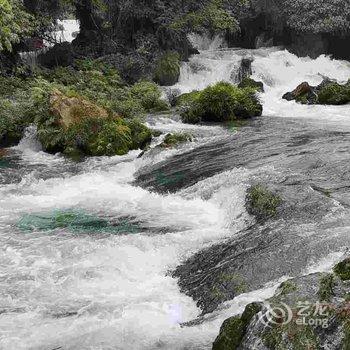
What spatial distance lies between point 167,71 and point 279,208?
63.6ft

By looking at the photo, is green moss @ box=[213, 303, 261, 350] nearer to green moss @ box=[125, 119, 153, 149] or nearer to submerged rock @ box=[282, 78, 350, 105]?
green moss @ box=[125, 119, 153, 149]

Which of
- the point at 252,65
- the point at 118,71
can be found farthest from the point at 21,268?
the point at 252,65

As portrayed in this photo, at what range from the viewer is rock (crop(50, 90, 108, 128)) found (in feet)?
50.9

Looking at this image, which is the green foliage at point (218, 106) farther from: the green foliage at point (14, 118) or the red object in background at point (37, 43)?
the red object in background at point (37, 43)

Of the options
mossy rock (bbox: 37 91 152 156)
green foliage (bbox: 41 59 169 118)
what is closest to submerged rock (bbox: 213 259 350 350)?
mossy rock (bbox: 37 91 152 156)

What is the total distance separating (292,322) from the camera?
4121 mm

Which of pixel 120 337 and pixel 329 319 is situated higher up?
pixel 329 319

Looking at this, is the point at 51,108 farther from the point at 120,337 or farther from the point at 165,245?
the point at 120,337

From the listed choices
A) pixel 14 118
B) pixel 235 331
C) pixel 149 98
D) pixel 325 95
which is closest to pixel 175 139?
pixel 14 118

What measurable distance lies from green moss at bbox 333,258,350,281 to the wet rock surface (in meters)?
1.28

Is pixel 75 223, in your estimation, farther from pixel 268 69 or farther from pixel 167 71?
pixel 268 69

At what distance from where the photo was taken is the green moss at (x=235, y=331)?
4.38 metres

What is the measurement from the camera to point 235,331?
4.45 m

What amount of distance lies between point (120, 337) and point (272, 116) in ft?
49.5
